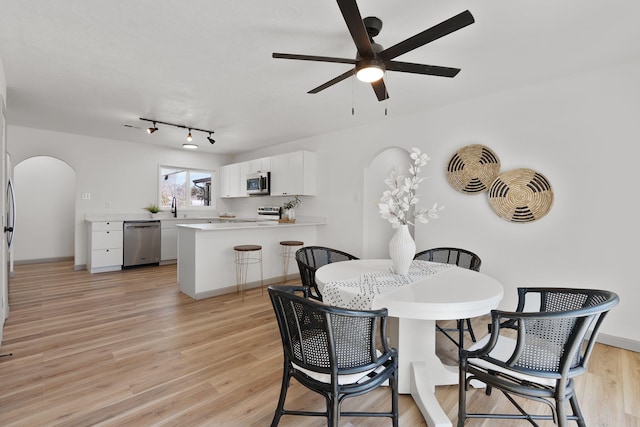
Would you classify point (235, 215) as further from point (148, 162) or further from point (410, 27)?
point (410, 27)

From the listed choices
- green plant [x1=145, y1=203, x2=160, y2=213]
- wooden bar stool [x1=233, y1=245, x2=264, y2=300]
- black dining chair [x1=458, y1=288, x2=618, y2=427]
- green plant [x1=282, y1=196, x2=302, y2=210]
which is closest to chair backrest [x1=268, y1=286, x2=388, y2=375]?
black dining chair [x1=458, y1=288, x2=618, y2=427]

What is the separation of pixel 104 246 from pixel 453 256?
5.58m

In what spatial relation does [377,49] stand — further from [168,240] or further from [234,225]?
[168,240]

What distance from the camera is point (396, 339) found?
1.96 metres

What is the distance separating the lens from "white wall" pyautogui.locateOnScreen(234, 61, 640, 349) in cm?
262

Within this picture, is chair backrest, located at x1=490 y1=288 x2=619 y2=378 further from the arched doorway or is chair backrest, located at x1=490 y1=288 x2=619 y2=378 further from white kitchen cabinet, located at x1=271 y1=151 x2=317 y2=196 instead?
the arched doorway

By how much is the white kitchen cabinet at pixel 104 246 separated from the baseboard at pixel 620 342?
6729mm

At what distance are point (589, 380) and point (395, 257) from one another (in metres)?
1.59

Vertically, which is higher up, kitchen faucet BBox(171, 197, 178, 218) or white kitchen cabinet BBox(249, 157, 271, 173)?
white kitchen cabinet BBox(249, 157, 271, 173)

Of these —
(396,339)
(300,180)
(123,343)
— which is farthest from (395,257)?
(300,180)

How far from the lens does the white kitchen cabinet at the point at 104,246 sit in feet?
17.2

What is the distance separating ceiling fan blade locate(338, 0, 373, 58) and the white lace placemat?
1398 millimetres

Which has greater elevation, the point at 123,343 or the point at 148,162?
the point at 148,162

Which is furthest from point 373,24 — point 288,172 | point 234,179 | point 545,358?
point 234,179
